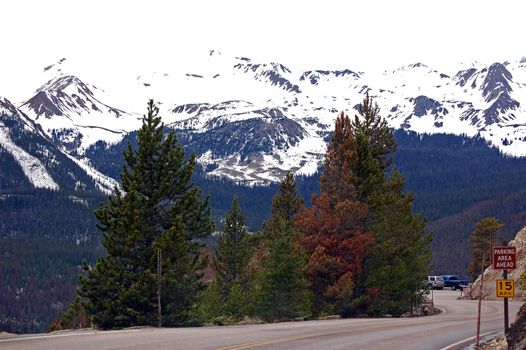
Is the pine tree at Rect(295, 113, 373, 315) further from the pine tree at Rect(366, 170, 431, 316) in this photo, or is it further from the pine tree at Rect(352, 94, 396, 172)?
the pine tree at Rect(352, 94, 396, 172)

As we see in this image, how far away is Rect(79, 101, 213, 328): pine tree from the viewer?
3828 centimetres

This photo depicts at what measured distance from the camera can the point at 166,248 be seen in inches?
1517

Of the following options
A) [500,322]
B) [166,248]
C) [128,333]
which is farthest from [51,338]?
[500,322]

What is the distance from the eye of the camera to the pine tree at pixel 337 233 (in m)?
44.2

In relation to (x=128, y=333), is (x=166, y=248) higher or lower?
higher

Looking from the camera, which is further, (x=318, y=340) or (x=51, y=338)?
(x=318, y=340)

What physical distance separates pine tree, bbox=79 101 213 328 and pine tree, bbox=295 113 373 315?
262 inches

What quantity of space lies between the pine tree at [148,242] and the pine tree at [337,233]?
665cm

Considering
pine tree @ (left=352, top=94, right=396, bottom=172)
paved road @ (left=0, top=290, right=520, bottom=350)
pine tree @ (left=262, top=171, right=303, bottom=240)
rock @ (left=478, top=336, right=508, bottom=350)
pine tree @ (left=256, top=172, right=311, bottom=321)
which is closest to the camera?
paved road @ (left=0, top=290, right=520, bottom=350)

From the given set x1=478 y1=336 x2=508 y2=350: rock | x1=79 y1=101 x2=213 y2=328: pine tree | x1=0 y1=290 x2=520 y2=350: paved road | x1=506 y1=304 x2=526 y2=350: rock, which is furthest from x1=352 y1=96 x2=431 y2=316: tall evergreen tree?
x1=506 y1=304 x2=526 y2=350: rock

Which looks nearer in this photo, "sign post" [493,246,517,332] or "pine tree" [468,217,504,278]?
"sign post" [493,246,517,332]

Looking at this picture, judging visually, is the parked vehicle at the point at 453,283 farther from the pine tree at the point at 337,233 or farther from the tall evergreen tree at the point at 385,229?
the pine tree at the point at 337,233

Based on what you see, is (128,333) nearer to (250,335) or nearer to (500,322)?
(250,335)

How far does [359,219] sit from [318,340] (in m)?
20.9
